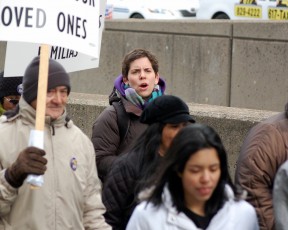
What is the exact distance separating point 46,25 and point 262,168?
1.33 meters

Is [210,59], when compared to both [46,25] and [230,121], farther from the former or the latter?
[46,25]

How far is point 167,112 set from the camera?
18.7 ft

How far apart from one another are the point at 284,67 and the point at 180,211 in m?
7.75

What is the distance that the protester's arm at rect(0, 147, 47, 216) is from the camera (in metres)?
5.26

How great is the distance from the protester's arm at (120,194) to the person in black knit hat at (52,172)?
0.22 ft

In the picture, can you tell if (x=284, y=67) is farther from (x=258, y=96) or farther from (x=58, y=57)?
(x=58, y=57)

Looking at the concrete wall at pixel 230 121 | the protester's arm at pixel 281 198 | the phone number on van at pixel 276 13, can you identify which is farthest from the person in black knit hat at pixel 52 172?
the phone number on van at pixel 276 13

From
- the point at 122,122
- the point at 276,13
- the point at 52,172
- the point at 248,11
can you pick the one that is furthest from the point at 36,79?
the point at 248,11

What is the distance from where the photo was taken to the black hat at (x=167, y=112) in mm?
5691

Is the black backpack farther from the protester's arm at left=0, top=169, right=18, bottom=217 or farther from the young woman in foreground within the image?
the young woman in foreground

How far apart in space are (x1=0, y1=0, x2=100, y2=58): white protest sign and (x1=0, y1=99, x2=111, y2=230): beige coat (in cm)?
40

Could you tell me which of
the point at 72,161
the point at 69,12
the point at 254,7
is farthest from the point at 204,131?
the point at 254,7

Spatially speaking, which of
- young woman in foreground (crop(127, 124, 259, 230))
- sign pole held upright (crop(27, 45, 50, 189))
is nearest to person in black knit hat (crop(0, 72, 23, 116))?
sign pole held upright (crop(27, 45, 50, 189))

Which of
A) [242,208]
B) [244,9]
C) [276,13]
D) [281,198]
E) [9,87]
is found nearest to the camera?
[242,208]
